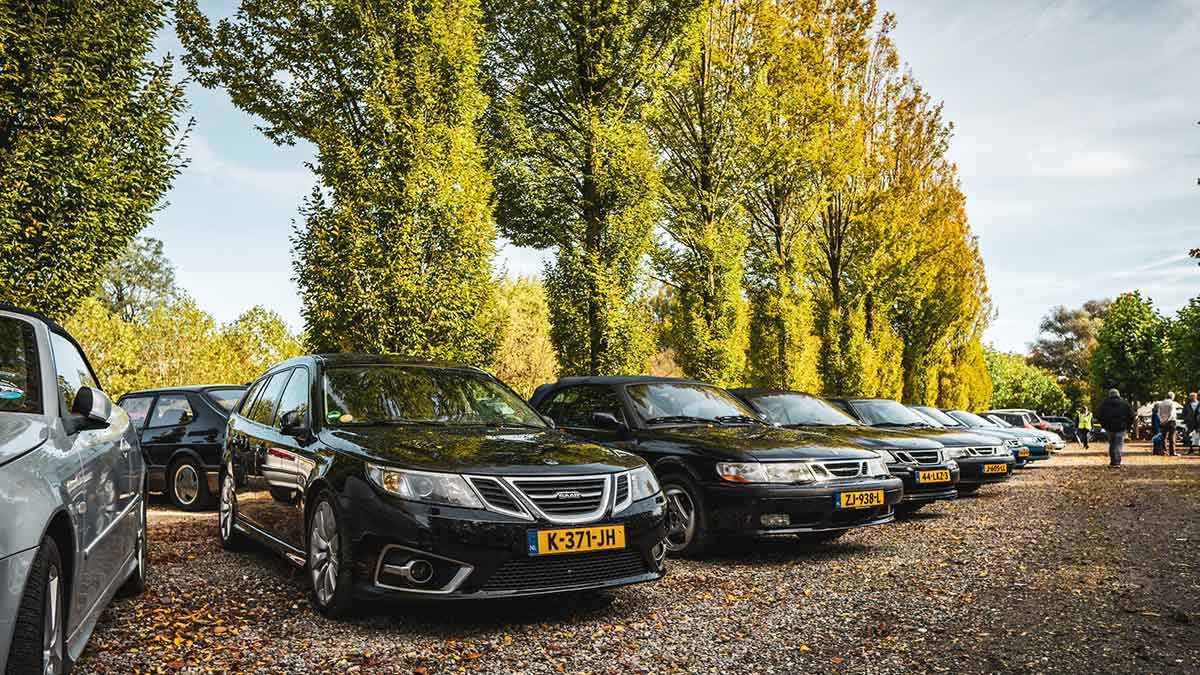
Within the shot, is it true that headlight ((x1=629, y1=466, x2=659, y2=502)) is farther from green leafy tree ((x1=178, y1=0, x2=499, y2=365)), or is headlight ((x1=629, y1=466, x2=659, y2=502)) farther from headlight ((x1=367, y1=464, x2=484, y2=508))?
green leafy tree ((x1=178, y1=0, x2=499, y2=365))

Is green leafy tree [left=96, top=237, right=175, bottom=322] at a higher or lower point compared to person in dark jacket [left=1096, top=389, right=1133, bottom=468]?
higher

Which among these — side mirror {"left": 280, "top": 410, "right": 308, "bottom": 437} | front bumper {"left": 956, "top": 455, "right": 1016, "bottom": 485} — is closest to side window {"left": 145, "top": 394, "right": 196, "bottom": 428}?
side mirror {"left": 280, "top": 410, "right": 308, "bottom": 437}

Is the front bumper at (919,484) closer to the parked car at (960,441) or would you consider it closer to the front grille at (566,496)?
the parked car at (960,441)

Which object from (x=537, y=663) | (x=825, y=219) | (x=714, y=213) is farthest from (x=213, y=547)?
(x=825, y=219)

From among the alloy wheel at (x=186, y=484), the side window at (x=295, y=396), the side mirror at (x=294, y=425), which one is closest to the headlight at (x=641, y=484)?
the side mirror at (x=294, y=425)

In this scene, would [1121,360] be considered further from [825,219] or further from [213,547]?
[213,547]

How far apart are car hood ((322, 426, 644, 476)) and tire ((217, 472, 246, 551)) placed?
2.14m

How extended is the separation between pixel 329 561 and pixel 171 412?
7180mm

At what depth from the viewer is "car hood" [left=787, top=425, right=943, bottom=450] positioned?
10.2 m

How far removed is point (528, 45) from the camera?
16984mm

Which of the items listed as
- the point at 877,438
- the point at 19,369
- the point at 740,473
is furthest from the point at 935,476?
the point at 19,369

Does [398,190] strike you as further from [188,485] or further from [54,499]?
[54,499]

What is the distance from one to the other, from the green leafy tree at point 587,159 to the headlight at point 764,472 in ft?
27.8

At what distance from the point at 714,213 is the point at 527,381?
1403cm
